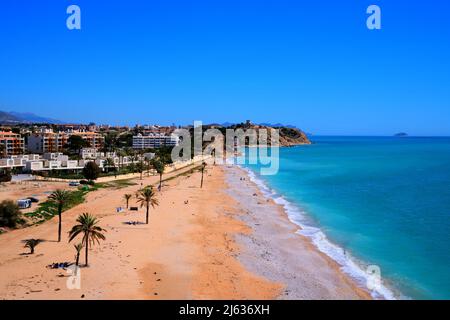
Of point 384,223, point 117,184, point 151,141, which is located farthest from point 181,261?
point 151,141

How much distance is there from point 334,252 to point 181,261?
442 inches

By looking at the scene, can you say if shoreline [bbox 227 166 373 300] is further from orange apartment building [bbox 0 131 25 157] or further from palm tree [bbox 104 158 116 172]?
orange apartment building [bbox 0 131 25 157]

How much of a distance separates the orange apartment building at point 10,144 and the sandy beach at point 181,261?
5164 cm

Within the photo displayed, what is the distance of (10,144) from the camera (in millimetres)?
88375

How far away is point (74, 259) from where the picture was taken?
80.4 feet

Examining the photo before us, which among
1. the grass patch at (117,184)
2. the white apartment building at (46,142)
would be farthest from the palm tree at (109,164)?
the white apartment building at (46,142)

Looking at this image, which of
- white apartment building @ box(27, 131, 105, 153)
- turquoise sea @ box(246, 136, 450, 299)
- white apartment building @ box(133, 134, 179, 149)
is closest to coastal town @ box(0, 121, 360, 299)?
turquoise sea @ box(246, 136, 450, 299)

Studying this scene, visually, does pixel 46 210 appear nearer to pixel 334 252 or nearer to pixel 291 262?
pixel 291 262

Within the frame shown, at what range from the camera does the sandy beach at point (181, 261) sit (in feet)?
66.9

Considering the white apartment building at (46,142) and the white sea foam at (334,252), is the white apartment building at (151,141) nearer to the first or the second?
the white apartment building at (46,142)
